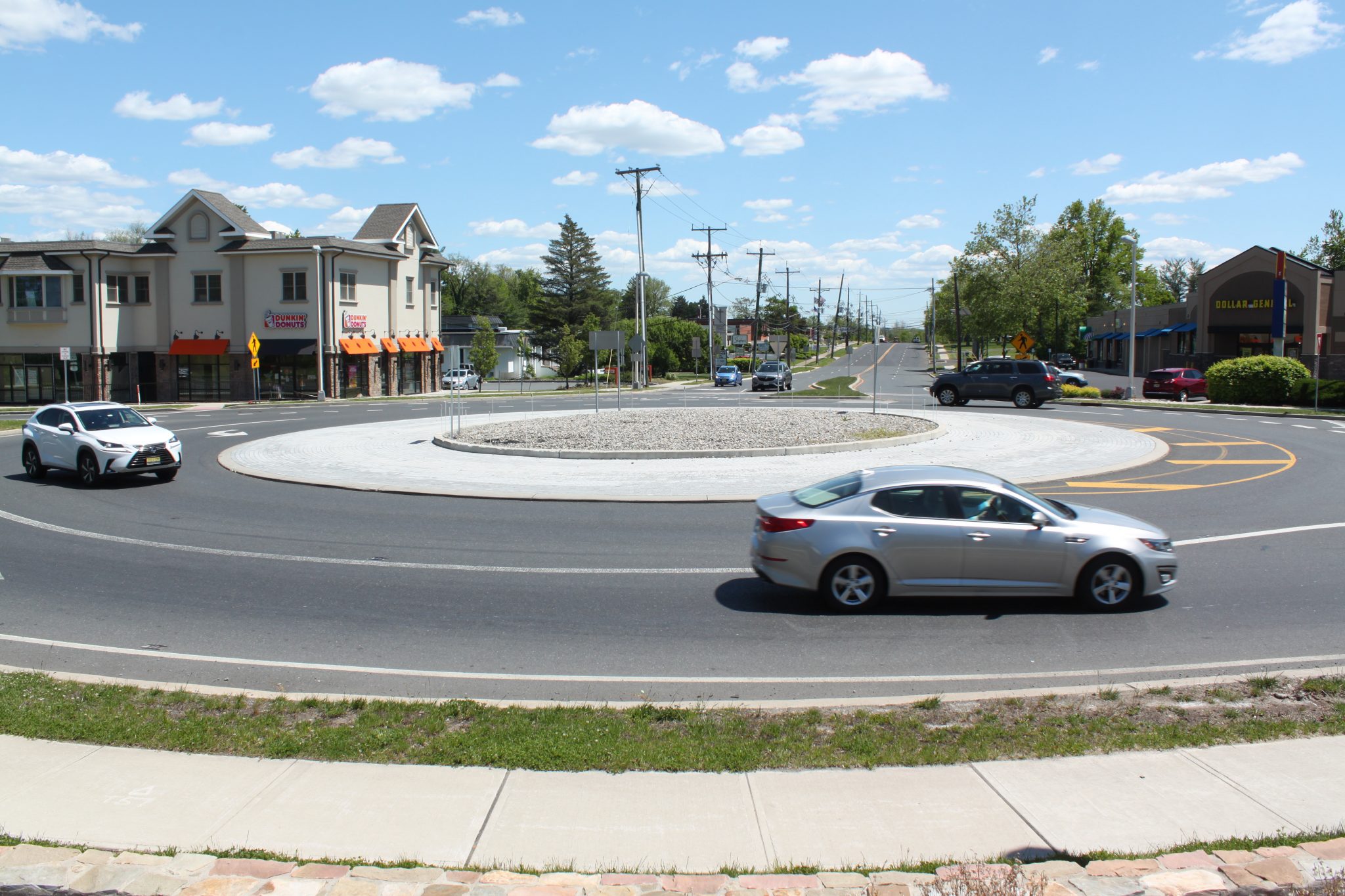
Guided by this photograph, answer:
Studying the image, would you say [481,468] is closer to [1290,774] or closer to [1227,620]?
[1227,620]

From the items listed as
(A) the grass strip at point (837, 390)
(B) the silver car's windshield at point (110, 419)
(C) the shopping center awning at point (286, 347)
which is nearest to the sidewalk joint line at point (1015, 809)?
(B) the silver car's windshield at point (110, 419)

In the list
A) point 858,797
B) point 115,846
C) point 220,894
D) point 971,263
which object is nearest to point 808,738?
point 858,797

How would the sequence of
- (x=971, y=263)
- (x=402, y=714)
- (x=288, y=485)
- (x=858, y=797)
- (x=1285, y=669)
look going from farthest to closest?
(x=971, y=263) < (x=288, y=485) < (x=1285, y=669) < (x=402, y=714) < (x=858, y=797)

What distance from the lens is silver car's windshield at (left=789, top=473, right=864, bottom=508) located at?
10.2 metres

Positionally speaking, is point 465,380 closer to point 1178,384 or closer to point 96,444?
point 1178,384

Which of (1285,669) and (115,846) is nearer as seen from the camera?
(115,846)

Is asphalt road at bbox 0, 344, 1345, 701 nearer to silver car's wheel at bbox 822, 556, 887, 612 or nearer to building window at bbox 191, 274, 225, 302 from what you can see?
silver car's wheel at bbox 822, 556, 887, 612

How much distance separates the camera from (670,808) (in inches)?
222

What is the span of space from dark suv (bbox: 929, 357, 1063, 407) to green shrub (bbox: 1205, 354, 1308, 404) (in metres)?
8.73

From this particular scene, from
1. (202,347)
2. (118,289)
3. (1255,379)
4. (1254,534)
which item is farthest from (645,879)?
(118,289)

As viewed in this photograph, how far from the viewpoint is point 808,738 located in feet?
21.3

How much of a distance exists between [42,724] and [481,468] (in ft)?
48.4

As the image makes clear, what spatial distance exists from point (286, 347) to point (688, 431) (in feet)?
116

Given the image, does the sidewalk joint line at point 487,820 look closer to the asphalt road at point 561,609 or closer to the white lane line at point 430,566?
the asphalt road at point 561,609
